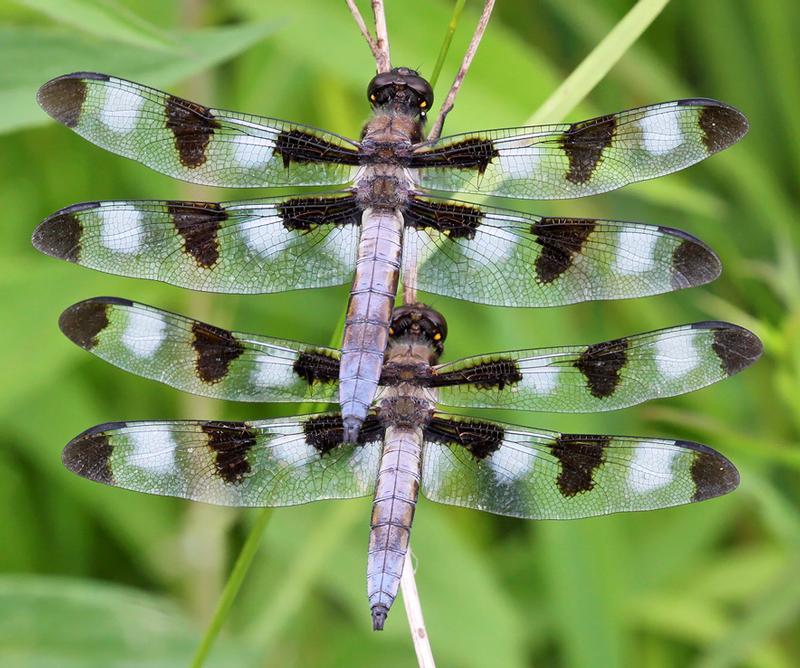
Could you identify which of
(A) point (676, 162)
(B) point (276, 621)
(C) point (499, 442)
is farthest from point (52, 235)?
(B) point (276, 621)

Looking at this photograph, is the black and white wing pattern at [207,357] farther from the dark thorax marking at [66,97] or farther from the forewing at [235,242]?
the dark thorax marking at [66,97]

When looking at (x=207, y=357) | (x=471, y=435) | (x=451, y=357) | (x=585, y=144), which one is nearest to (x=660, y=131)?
(x=585, y=144)

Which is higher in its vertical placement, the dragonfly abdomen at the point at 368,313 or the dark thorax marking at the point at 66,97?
the dark thorax marking at the point at 66,97

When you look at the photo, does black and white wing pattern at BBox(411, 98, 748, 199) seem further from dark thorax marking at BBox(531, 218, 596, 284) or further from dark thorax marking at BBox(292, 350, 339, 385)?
dark thorax marking at BBox(292, 350, 339, 385)

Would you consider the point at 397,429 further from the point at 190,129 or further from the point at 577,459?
the point at 190,129

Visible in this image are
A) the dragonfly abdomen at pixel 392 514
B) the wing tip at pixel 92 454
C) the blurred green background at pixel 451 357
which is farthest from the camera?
the blurred green background at pixel 451 357

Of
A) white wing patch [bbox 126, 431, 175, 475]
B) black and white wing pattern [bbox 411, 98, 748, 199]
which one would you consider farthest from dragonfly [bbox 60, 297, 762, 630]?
black and white wing pattern [bbox 411, 98, 748, 199]

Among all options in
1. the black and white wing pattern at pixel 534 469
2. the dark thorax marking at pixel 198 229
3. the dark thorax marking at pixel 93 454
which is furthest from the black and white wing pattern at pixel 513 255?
the dark thorax marking at pixel 93 454
